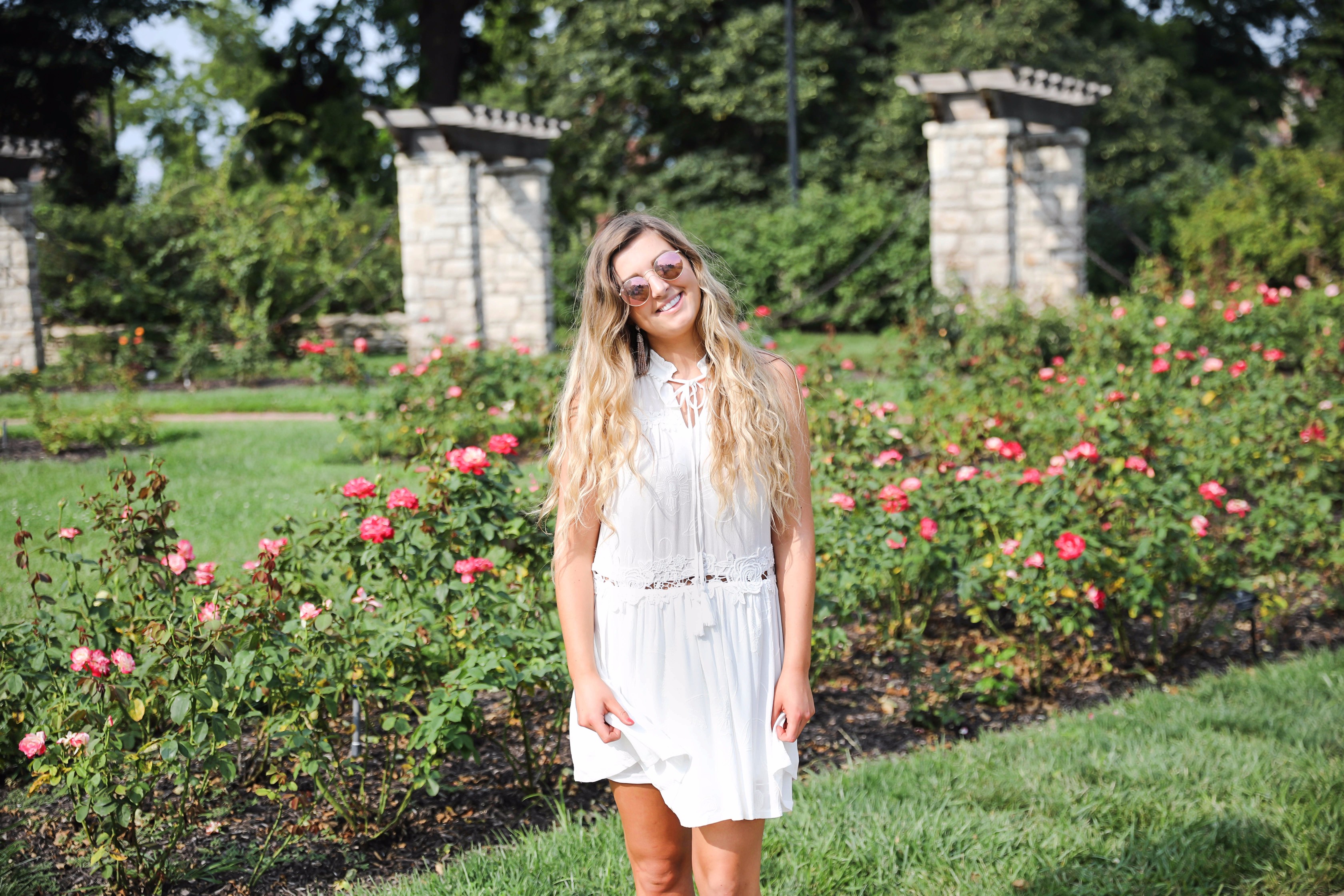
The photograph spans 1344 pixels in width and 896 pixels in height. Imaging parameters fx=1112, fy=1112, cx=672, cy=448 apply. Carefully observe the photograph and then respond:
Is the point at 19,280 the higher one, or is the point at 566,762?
the point at 19,280

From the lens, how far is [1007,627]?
459 cm

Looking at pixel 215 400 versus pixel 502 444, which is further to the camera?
pixel 215 400

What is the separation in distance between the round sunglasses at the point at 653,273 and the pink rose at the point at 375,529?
145 centimetres

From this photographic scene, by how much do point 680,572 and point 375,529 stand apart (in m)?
1.46

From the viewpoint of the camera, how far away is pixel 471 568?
126 inches

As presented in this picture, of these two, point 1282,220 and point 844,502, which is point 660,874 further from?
point 1282,220

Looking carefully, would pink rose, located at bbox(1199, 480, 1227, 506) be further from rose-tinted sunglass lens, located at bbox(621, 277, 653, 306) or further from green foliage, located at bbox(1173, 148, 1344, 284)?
green foliage, located at bbox(1173, 148, 1344, 284)

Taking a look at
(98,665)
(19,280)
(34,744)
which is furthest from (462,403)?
(19,280)

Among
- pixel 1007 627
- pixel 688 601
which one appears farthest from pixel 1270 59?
pixel 688 601

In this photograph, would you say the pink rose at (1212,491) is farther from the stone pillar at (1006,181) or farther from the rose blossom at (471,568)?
the stone pillar at (1006,181)

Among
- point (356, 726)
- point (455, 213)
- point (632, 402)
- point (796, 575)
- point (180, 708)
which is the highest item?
point (455, 213)

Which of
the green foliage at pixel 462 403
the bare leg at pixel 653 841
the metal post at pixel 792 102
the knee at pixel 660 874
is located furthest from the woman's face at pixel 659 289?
the metal post at pixel 792 102

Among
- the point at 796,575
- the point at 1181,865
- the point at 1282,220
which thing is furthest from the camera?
the point at 1282,220

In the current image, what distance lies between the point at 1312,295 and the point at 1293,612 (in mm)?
4947
